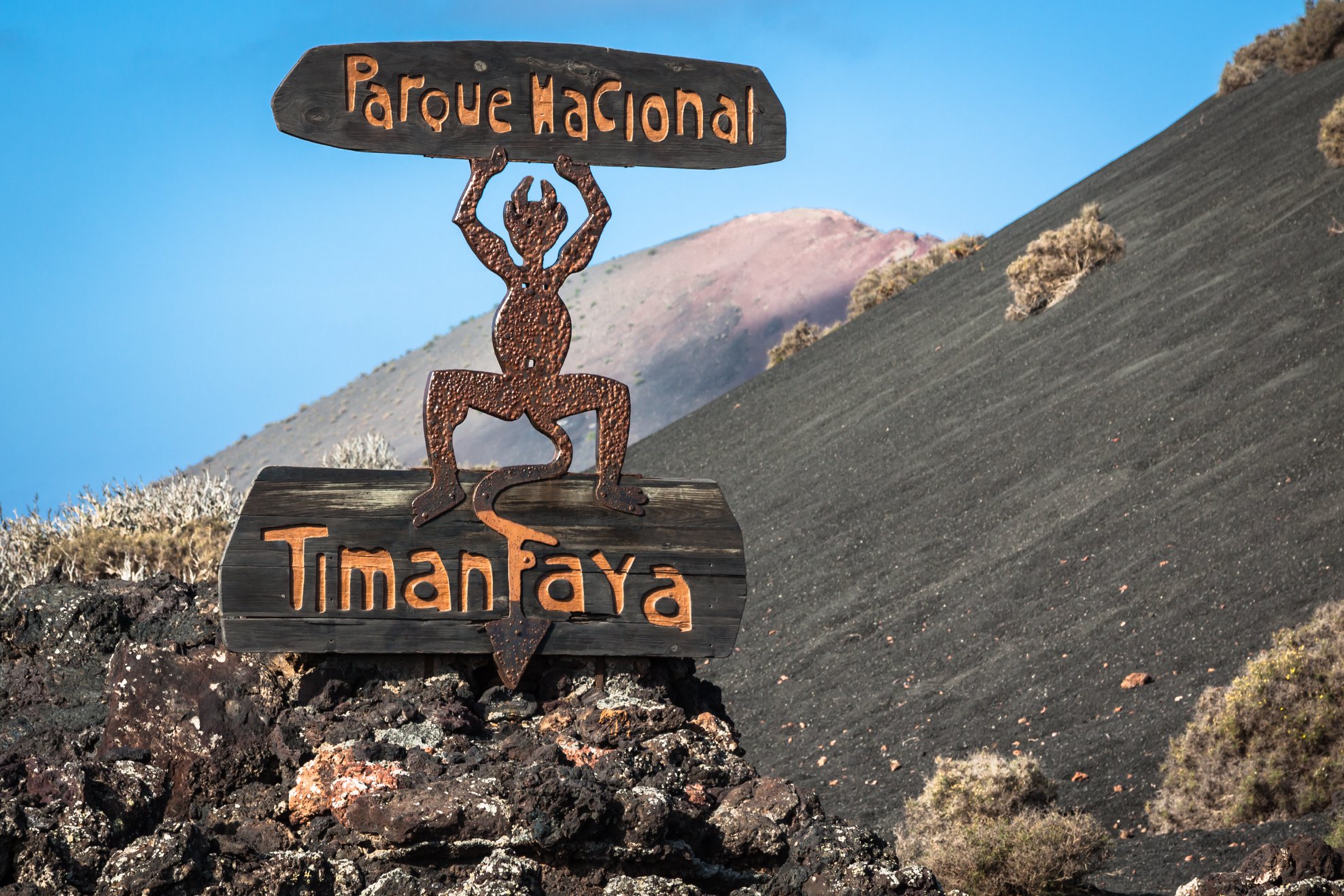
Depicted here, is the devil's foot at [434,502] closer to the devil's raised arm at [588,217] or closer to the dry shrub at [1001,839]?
the devil's raised arm at [588,217]

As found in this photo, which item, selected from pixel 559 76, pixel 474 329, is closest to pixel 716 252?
pixel 474 329

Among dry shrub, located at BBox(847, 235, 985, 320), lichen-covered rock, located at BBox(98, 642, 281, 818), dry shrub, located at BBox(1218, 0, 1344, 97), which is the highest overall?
dry shrub, located at BBox(1218, 0, 1344, 97)

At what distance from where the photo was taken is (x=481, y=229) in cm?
514

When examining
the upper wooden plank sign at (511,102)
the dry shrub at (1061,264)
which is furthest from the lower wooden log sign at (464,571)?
the dry shrub at (1061,264)

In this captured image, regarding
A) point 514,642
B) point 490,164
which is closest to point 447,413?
point 514,642

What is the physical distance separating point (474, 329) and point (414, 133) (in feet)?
266

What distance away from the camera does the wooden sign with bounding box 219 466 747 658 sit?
4.81 meters

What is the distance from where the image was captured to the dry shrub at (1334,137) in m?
20.5

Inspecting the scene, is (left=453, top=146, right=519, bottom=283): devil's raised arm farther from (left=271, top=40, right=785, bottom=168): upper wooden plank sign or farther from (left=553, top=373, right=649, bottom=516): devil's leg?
(left=553, top=373, right=649, bottom=516): devil's leg

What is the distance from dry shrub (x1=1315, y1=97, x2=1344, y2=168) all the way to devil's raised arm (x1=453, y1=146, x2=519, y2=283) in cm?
1849

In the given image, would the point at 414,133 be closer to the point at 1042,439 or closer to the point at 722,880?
the point at 722,880

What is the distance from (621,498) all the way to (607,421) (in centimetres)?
30

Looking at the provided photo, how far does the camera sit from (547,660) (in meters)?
5.09

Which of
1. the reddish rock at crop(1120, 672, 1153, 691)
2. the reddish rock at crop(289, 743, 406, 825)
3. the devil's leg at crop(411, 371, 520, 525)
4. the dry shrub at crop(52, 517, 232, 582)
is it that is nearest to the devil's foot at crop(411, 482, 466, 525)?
the devil's leg at crop(411, 371, 520, 525)
